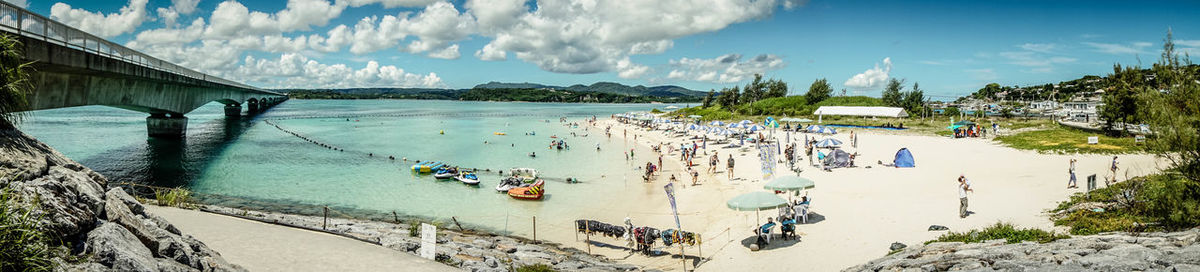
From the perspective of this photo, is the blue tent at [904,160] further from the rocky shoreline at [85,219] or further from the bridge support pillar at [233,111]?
the bridge support pillar at [233,111]

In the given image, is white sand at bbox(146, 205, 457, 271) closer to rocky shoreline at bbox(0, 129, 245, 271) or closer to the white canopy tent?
rocky shoreline at bbox(0, 129, 245, 271)

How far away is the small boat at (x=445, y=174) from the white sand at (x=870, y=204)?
34.6 ft

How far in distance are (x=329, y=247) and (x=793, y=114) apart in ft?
241

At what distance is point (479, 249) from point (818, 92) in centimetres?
8358

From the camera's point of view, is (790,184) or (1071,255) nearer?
(1071,255)

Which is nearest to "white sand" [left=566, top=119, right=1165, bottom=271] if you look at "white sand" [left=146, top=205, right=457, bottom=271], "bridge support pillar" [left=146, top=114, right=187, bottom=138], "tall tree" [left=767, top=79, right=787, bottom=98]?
"white sand" [left=146, top=205, right=457, bottom=271]

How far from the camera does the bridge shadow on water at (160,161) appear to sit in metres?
28.1

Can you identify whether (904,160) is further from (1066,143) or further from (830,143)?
(1066,143)

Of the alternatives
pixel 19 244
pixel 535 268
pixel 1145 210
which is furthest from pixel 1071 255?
pixel 19 244

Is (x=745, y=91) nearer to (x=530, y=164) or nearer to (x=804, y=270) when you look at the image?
(x=530, y=164)

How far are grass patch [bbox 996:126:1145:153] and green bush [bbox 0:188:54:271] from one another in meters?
37.0

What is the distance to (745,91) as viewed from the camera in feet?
352

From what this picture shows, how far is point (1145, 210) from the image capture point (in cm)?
1056

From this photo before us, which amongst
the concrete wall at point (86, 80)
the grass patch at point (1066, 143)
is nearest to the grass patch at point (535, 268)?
the concrete wall at point (86, 80)
